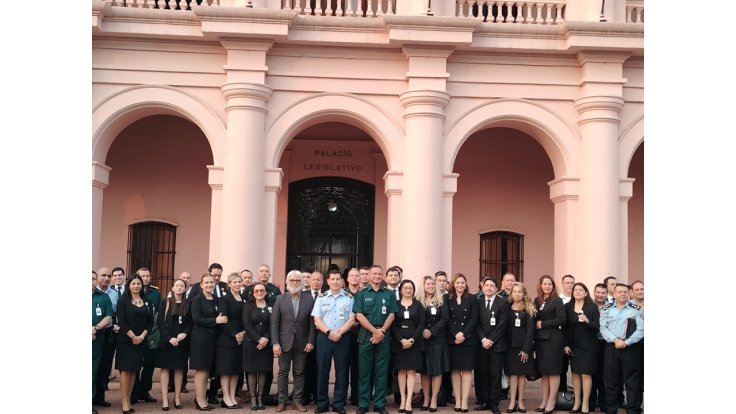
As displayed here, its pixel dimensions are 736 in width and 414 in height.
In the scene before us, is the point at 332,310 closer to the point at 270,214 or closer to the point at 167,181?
the point at 270,214

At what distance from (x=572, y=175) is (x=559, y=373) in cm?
589

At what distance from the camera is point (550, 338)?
12.1 metres

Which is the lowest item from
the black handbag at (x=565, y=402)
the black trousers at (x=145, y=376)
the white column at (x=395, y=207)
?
the black handbag at (x=565, y=402)

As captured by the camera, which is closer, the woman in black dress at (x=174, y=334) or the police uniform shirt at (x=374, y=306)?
the police uniform shirt at (x=374, y=306)

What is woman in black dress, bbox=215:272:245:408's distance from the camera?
39.3ft

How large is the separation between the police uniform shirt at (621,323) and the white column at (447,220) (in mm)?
4853

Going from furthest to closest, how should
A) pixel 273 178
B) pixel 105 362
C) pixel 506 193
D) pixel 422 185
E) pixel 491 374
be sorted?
pixel 506 193
pixel 273 178
pixel 422 185
pixel 105 362
pixel 491 374

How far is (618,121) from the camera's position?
55.8 ft

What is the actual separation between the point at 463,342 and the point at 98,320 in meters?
4.91

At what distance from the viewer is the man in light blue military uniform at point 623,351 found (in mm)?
11898

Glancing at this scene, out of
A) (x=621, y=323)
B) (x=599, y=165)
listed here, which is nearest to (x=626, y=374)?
(x=621, y=323)

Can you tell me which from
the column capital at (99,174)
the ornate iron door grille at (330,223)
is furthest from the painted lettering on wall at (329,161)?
the column capital at (99,174)

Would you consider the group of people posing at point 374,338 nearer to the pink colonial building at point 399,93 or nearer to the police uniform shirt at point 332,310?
the police uniform shirt at point 332,310

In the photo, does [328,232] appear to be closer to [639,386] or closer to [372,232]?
[372,232]
